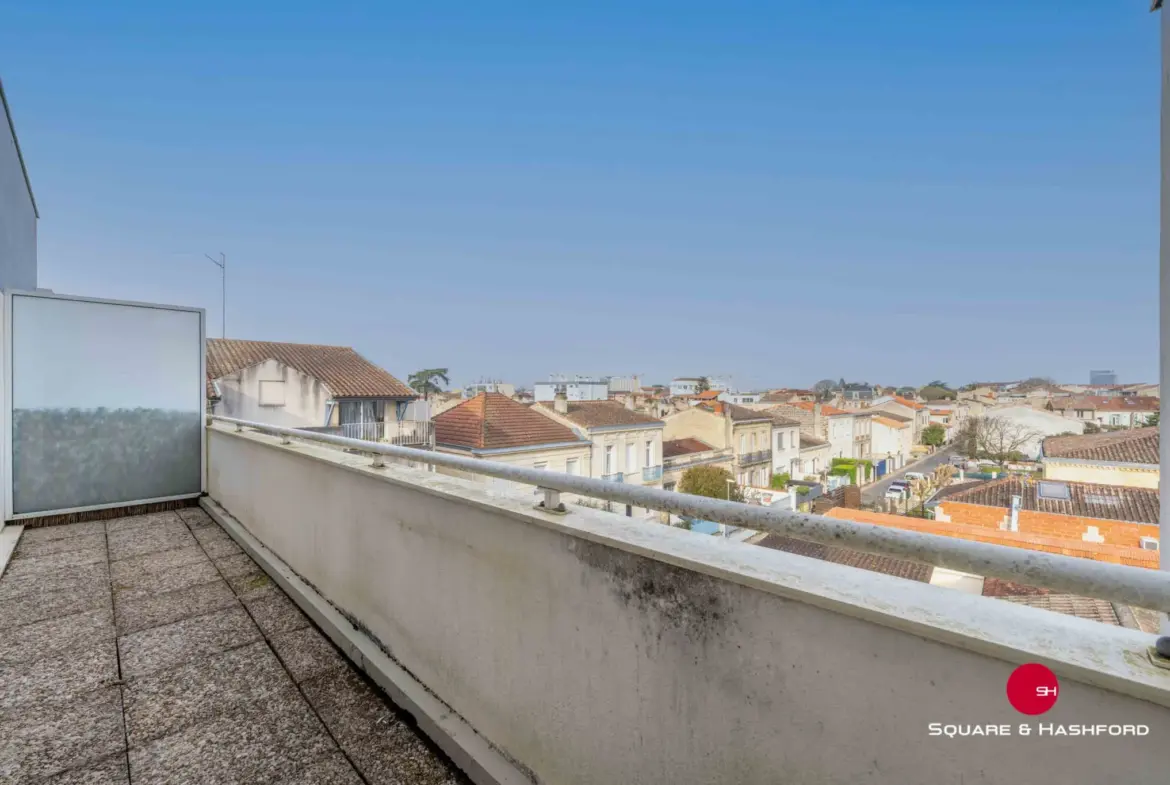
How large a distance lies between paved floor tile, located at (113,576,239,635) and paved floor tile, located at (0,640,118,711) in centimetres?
22

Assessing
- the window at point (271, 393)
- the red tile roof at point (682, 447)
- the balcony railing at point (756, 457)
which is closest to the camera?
the balcony railing at point (756, 457)

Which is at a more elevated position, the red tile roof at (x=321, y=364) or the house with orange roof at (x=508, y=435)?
the red tile roof at (x=321, y=364)

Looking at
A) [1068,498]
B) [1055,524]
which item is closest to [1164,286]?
[1055,524]

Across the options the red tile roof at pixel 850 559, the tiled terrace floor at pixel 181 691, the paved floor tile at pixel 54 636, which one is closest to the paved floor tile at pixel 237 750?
Result: the tiled terrace floor at pixel 181 691

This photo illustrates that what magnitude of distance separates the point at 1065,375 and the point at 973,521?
3.45 feet

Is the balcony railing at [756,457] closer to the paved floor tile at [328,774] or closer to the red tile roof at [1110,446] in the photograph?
the red tile roof at [1110,446]

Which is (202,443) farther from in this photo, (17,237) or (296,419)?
(296,419)

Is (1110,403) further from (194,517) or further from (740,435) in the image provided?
(194,517)

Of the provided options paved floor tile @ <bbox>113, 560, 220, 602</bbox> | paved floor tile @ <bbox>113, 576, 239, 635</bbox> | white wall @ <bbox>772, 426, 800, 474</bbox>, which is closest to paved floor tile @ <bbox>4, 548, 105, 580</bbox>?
paved floor tile @ <bbox>113, 560, 220, 602</bbox>

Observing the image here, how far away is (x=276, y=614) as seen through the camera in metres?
2.61

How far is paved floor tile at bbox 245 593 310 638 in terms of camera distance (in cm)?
247

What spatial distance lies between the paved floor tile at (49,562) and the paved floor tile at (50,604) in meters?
0.48

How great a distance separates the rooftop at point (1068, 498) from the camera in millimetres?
1197

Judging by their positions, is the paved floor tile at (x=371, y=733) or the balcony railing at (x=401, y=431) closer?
the paved floor tile at (x=371, y=733)
